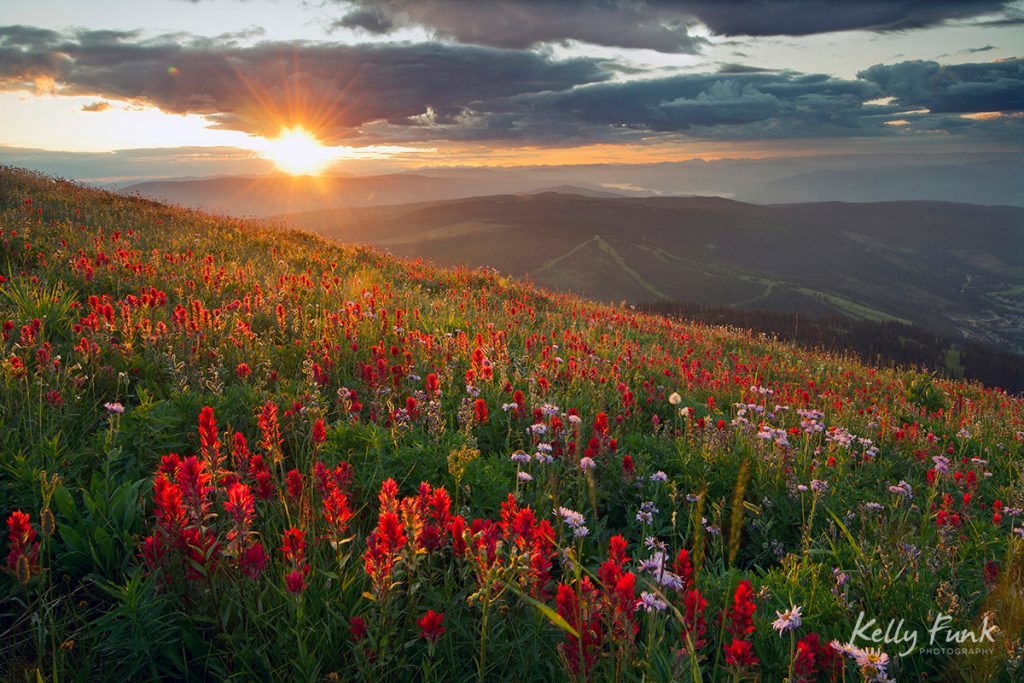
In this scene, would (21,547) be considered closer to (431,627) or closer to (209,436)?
(209,436)

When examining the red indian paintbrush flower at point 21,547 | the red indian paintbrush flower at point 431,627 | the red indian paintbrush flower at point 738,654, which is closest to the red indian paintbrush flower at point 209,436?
the red indian paintbrush flower at point 21,547

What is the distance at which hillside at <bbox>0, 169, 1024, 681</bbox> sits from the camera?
7.08ft

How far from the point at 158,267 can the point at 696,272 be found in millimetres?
205290

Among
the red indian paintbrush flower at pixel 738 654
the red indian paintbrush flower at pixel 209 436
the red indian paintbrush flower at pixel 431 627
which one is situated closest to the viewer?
the red indian paintbrush flower at pixel 738 654

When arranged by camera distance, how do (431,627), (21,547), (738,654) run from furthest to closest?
(21,547)
(431,627)
(738,654)

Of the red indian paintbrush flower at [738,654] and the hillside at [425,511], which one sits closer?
the red indian paintbrush flower at [738,654]

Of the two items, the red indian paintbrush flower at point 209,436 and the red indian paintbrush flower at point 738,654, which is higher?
the red indian paintbrush flower at point 209,436

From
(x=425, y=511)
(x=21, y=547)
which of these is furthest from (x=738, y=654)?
(x=21, y=547)

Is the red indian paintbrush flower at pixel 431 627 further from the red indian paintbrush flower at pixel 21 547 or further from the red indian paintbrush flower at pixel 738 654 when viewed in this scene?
the red indian paintbrush flower at pixel 21 547

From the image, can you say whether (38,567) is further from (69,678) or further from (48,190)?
(48,190)

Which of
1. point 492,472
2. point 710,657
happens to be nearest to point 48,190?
point 492,472

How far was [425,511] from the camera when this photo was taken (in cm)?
252

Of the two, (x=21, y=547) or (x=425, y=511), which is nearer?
(x=21, y=547)

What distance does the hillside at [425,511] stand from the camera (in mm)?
2158
